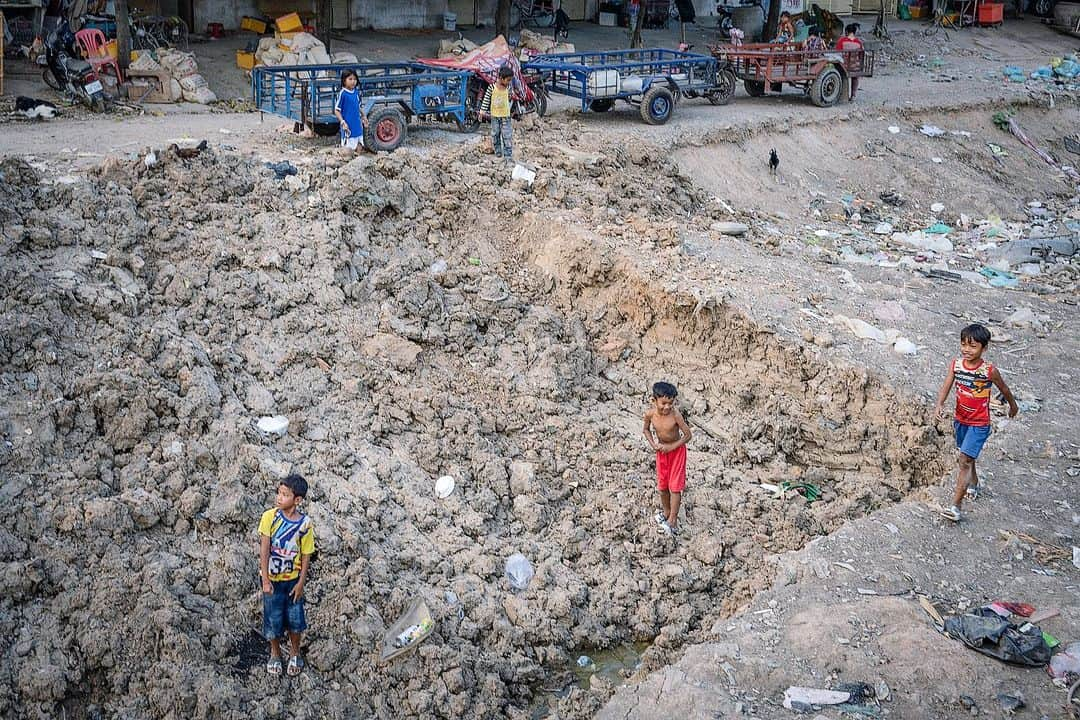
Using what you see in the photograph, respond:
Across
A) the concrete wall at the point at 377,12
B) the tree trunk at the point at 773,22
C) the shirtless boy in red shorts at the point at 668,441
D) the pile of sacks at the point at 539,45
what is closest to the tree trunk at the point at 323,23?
the concrete wall at the point at 377,12

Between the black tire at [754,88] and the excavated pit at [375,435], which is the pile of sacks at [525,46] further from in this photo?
the excavated pit at [375,435]

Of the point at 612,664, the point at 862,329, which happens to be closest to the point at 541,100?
the point at 862,329

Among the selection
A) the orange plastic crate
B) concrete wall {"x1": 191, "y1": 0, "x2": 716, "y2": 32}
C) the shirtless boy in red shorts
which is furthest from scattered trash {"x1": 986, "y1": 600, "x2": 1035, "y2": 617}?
the orange plastic crate

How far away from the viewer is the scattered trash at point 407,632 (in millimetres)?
5992

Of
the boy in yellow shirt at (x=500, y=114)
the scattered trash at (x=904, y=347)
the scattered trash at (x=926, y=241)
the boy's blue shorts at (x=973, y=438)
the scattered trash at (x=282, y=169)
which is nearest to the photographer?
the boy's blue shorts at (x=973, y=438)

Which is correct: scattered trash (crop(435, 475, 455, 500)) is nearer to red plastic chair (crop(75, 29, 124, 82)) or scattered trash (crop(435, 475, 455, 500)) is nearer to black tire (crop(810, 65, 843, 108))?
red plastic chair (crop(75, 29, 124, 82))

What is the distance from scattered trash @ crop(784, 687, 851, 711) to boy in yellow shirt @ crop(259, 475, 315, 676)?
2.53 metres

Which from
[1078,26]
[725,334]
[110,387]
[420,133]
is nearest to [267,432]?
[110,387]

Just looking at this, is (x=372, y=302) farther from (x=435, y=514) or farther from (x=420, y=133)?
(x=420, y=133)

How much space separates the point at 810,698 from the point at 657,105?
1094 cm

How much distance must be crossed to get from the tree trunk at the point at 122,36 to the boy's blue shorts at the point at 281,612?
39.5 ft

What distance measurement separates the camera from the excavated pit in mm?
5902

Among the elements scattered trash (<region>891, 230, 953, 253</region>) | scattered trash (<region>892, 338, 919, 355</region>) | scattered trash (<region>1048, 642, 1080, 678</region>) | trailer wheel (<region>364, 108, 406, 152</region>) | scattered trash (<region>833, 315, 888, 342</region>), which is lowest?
scattered trash (<region>1048, 642, 1080, 678</region>)

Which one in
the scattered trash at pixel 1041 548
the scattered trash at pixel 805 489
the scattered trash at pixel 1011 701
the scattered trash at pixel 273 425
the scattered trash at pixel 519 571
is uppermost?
the scattered trash at pixel 273 425
